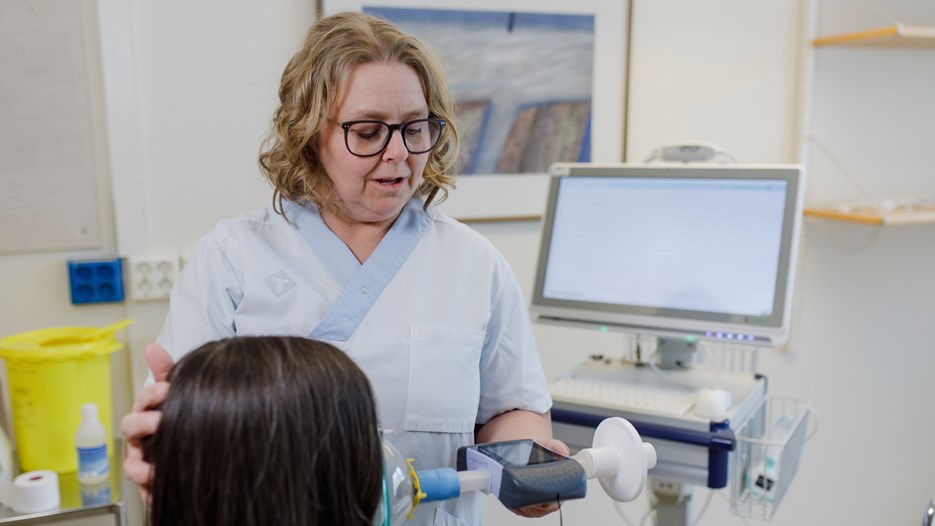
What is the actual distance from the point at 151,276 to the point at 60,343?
0.25m

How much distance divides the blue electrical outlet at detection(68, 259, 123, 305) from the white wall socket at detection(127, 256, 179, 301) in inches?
1.1

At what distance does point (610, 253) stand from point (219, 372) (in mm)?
1187

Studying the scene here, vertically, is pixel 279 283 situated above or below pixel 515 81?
below

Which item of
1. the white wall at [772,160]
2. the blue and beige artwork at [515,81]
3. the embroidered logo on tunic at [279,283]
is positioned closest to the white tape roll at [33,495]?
the white wall at [772,160]

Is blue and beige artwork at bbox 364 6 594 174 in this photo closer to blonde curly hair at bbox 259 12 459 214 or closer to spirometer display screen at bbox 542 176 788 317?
spirometer display screen at bbox 542 176 788 317

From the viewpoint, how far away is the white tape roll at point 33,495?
4.98ft

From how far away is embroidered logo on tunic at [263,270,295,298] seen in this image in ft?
3.94

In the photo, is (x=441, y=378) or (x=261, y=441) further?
(x=441, y=378)

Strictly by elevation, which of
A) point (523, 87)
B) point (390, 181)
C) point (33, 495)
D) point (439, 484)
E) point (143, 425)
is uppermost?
point (523, 87)

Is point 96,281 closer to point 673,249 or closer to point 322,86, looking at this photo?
Answer: point 322,86

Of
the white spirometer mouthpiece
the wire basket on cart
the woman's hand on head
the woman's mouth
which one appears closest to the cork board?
the woman's mouth

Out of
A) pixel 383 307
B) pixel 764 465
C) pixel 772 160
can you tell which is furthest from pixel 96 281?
pixel 772 160

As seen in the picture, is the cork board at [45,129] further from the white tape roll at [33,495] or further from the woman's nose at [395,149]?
the woman's nose at [395,149]

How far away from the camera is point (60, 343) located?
178 cm
